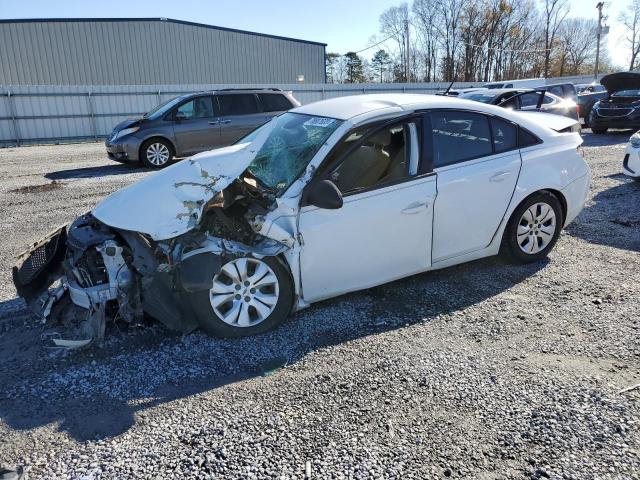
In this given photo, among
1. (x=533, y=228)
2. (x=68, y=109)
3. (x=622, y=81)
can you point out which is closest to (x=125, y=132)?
(x=533, y=228)

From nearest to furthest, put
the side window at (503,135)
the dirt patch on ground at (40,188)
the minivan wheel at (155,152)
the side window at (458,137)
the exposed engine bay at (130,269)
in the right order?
1. the exposed engine bay at (130,269)
2. the side window at (458,137)
3. the side window at (503,135)
4. the dirt patch on ground at (40,188)
5. the minivan wheel at (155,152)

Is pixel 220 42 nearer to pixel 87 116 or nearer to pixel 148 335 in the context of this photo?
pixel 87 116

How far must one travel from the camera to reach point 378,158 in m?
4.30

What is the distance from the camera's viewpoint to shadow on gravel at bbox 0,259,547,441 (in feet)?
9.78

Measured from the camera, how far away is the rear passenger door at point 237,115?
40.5 ft

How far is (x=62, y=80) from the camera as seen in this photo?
91.9 ft

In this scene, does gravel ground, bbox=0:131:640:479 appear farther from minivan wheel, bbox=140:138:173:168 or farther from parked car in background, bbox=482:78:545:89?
parked car in background, bbox=482:78:545:89

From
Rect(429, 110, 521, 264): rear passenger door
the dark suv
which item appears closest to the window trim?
Rect(429, 110, 521, 264): rear passenger door

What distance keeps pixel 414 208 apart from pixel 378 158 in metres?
0.55

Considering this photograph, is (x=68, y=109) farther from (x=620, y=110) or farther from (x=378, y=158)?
(x=620, y=110)

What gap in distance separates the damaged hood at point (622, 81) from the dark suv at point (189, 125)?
11.9 meters

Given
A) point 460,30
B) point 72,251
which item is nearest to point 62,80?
point 72,251

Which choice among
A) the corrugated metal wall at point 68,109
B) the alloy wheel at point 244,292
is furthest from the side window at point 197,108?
the corrugated metal wall at point 68,109

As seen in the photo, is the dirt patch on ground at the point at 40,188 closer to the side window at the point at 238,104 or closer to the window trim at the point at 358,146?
the side window at the point at 238,104
